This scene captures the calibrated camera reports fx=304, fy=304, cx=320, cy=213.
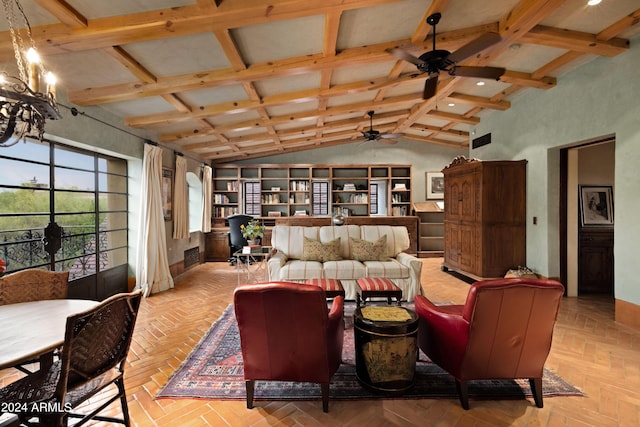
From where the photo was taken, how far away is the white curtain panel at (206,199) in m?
A: 6.91

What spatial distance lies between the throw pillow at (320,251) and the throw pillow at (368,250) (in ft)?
0.80

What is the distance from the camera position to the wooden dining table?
1.25 m

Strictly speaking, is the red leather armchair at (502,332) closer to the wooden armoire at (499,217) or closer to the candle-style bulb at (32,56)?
the candle-style bulb at (32,56)

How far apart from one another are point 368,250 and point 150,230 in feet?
10.5

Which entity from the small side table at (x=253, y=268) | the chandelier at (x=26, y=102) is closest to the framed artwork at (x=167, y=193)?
the small side table at (x=253, y=268)

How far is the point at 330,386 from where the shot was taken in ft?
7.18

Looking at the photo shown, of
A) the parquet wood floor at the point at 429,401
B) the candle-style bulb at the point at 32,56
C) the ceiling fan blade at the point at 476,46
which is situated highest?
the ceiling fan blade at the point at 476,46

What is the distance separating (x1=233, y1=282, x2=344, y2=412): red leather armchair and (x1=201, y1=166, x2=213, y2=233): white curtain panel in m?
5.48

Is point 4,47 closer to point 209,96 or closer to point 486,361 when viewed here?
point 209,96

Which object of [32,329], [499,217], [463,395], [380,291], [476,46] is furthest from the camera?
[499,217]

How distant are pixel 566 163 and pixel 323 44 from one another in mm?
3863

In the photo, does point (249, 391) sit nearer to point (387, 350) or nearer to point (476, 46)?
point (387, 350)

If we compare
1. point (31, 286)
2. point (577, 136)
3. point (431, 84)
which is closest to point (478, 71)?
point (431, 84)

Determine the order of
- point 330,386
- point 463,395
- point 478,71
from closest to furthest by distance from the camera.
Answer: point 463,395 < point 330,386 < point 478,71
